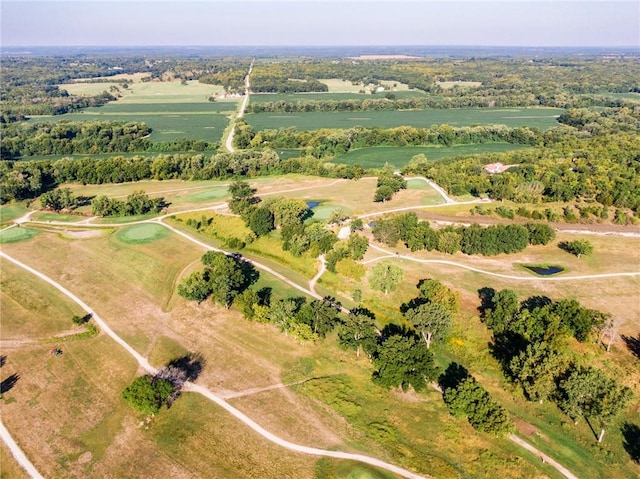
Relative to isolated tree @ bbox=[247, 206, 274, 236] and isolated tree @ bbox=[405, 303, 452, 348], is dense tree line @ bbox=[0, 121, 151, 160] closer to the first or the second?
isolated tree @ bbox=[247, 206, 274, 236]

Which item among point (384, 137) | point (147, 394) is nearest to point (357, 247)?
point (147, 394)

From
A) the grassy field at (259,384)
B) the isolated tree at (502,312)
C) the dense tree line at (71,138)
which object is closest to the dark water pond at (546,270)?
the grassy field at (259,384)

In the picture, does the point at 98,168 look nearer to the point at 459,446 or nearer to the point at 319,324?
the point at 319,324

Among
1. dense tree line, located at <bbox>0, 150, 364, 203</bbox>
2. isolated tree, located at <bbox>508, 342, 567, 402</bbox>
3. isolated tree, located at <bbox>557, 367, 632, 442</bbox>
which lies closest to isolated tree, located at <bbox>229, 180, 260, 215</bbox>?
dense tree line, located at <bbox>0, 150, 364, 203</bbox>

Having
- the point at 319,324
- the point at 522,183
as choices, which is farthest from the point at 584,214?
the point at 319,324

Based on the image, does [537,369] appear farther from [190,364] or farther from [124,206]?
[124,206]
